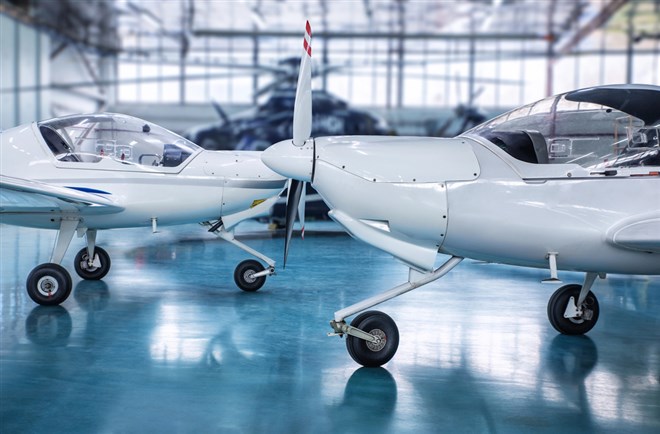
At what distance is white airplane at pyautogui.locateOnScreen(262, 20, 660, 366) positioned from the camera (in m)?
3.97

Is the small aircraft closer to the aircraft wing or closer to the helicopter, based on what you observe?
the helicopter

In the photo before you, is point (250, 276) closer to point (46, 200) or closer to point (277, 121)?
point (46, 200)

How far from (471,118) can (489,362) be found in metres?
14.8

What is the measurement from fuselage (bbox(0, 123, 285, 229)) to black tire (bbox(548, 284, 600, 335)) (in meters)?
2.93

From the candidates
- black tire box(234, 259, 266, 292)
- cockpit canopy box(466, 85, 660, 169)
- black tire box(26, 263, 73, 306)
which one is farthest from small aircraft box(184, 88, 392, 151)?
cockpit canopy box(466, 85, 660, 169)

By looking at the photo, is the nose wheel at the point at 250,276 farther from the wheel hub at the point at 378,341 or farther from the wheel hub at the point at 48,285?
the wheel hub at the point at 378,341

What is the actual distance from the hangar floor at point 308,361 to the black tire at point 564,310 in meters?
0.10

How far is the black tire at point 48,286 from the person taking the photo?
5.93 metres

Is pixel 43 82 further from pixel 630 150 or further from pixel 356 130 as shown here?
pixel 630 150

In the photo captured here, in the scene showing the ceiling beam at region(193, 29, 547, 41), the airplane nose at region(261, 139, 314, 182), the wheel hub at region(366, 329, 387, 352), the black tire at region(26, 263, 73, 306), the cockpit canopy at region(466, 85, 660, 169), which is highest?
the ceiling beam at region(193, 29, 547, 41)

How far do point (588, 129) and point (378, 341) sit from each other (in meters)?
1.87

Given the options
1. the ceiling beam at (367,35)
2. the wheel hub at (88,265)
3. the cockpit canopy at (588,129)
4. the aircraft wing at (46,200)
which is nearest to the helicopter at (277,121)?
the ceiling beam at (367,35)

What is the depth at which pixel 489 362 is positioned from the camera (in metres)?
4.37

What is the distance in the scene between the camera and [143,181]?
649 cm
